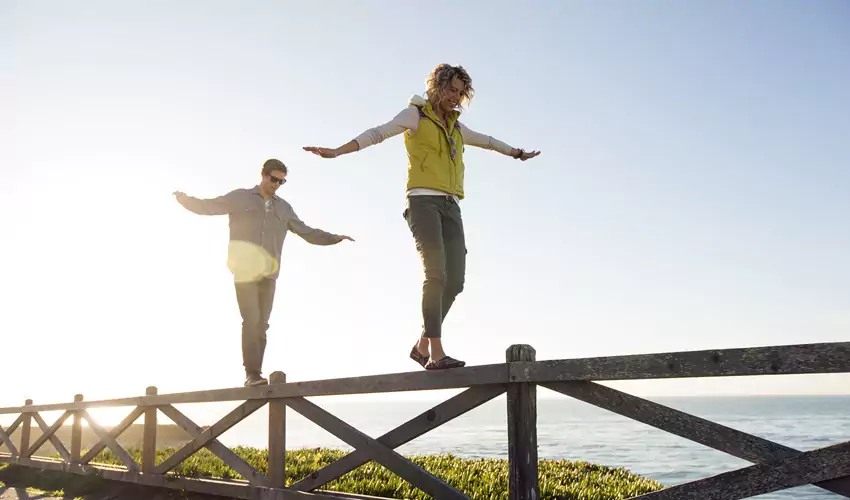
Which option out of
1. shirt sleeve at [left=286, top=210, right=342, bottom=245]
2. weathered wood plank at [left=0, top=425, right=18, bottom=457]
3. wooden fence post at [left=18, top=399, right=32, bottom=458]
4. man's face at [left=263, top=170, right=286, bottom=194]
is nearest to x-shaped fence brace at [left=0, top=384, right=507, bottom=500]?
shirt sleeve at [left=286, top=210, right=342, bottom=245]

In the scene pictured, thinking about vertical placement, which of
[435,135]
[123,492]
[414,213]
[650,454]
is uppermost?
[435,135]

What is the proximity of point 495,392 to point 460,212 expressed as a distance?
164 centimetres

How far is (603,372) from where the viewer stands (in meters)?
4.33

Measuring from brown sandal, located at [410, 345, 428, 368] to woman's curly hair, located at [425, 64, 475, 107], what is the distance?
A: 6.86 feet

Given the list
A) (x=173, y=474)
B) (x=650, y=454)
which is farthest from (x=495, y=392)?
(x=650, y=454)

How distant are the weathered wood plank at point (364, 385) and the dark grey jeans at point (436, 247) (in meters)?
0.39

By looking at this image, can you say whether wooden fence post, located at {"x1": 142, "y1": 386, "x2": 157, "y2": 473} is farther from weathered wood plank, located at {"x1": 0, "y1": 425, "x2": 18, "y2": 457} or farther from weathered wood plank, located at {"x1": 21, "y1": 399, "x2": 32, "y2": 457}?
weathered wood plank, located at {"x1": 0, "y1": 425, "x2": 18, "y2": 457}

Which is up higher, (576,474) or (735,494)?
(735,494)

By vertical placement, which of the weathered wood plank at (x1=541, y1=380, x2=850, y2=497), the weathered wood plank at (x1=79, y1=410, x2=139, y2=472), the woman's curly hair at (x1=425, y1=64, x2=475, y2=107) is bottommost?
the weathered wood plank at (x1=79, y1=410, x2=139, y2=472)

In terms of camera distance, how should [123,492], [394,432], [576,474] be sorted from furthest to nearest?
[576,474], [123,492], [394,432]

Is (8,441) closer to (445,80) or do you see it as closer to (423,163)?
(423,163)

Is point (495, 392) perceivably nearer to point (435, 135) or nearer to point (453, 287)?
point (453, 287)

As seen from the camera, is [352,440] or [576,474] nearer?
[352,440]

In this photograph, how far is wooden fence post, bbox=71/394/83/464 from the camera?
1122 centimetres
